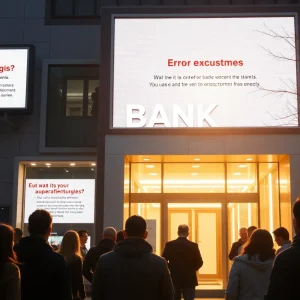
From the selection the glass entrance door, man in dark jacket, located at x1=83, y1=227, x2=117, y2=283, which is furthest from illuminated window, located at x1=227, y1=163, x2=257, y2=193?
man in dark jacket, located at x1=83, y1=227, x2=117, y2=283

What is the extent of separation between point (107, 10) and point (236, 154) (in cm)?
536

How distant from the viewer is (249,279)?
6.66 meters

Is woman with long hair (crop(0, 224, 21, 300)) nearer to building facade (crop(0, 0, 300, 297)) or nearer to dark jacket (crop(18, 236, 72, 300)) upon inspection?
dark jacket (crop(18, 236, 72, 300))

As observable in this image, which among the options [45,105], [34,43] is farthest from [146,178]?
[34,43]

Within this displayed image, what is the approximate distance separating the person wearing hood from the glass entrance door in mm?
12629

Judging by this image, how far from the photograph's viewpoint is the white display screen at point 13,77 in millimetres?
20359

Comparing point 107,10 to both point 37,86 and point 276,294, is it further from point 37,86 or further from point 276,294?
point 276,294

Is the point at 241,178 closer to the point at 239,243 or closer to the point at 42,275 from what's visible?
the point at 239,243

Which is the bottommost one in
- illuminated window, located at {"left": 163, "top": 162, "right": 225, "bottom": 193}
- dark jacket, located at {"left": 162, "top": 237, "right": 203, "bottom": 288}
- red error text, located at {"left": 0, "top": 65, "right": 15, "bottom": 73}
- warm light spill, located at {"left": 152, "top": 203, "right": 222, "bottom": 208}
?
dark jacket, located at {"left": 162, "top": 237, "right": 203, "bottom": 288}

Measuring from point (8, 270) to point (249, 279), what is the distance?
289cm

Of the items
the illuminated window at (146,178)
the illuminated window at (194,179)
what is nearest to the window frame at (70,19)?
the illuminated window at (146,178)

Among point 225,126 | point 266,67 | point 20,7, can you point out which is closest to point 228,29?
point 266,67

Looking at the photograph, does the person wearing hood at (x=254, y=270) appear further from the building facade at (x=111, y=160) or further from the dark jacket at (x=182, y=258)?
the building facade at (x=111, y=160)

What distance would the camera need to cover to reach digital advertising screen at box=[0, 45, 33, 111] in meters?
20.4
